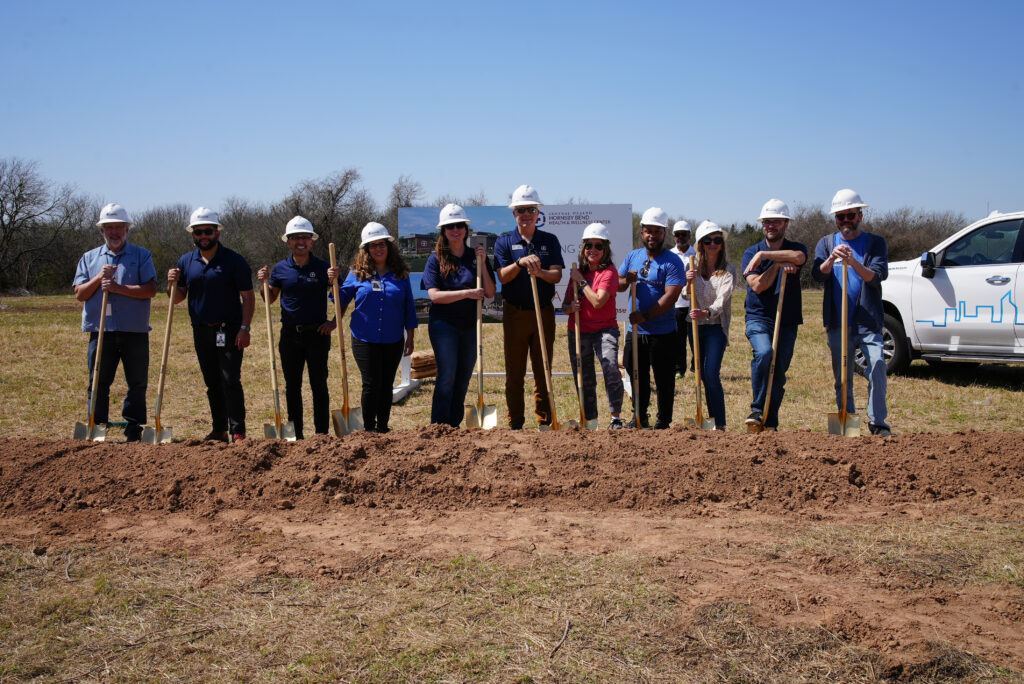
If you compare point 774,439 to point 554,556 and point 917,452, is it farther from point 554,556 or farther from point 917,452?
point 554,556

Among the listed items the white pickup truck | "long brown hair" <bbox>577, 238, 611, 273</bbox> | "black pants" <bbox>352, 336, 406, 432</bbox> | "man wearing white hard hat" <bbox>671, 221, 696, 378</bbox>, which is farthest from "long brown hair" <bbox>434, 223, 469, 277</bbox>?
the white pickup truck

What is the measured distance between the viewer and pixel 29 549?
185 inches

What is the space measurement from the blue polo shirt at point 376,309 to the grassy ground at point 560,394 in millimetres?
2272

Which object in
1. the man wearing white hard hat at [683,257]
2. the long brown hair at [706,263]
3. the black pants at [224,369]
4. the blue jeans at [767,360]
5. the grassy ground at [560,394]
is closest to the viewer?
the black pants at [224,369]

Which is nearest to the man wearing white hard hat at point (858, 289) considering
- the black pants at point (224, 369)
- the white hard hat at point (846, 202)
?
the white hard hat at point (846, 202)

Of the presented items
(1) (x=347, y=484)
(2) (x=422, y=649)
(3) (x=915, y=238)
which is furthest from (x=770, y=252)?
(3) (x=915, y=238)

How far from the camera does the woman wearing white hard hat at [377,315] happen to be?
6629 millimetres

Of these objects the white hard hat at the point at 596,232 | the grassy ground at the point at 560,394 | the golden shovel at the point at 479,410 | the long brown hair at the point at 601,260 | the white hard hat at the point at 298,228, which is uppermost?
the white hard hat at the point at 298,228

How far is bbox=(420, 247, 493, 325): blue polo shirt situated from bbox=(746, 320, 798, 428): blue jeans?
7.91ft

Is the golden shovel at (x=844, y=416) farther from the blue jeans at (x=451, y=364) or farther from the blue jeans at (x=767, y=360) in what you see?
the blue jeans at (x=451, y=364)

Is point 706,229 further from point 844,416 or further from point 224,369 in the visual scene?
point 224,369

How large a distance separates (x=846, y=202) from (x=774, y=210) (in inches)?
22.0

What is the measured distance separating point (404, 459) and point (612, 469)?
1468 millimetres

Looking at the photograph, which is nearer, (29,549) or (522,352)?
(29,549)
